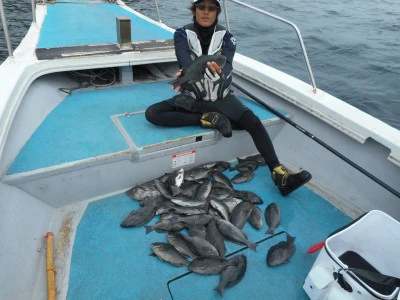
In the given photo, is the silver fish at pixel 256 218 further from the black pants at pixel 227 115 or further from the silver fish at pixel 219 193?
the black pants at pixel 227 115

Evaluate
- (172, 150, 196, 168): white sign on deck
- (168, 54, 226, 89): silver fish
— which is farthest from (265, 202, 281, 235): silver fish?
(168, 54, 226, 89): silver fish

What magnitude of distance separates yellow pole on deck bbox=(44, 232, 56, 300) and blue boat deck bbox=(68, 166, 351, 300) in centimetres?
14

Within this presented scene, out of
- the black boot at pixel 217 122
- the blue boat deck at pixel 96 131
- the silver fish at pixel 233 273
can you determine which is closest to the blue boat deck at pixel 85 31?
the blue boat deck at pixel 96 131

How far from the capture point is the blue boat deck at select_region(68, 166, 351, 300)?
7.79ft

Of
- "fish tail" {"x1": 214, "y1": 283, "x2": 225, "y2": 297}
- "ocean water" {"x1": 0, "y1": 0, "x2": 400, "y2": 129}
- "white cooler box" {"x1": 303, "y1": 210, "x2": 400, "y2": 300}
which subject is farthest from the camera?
"ocean water" {"x1": 0, "y1": 0, "x2": 400, "y2": 129}

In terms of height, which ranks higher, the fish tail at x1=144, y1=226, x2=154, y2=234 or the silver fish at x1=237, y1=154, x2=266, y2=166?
the silver fish at x1=237, y1=154, x2=266, y2=166

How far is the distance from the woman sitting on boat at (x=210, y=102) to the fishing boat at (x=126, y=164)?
0.60 ft

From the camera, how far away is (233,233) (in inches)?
111

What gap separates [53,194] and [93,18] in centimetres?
414

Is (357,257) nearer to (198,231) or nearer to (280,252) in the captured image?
(280,252)

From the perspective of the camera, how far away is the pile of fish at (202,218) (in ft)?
8.38

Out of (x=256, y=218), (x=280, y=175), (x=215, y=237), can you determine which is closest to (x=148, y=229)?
(x=215, y=237)

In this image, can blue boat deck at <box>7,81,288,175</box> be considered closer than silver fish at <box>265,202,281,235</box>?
Yes

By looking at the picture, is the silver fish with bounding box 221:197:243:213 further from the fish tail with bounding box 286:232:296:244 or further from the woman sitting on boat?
the fish tail with bounding box 286:232:296:244
